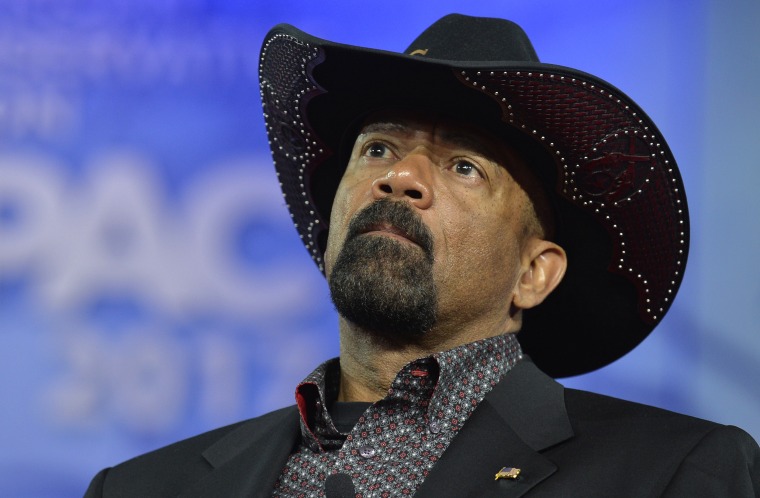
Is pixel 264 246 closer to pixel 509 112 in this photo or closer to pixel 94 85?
pixel 94 85

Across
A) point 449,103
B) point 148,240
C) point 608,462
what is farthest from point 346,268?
point 148,240

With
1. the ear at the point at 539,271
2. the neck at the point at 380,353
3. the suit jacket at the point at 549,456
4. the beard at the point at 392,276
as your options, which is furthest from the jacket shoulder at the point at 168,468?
the ear at the point at 539,271

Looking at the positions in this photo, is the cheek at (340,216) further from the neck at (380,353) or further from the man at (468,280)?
the neck at (380,353)

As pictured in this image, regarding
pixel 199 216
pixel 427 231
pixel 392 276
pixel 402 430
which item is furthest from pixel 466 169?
pixel 199 216

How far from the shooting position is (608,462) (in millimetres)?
2020

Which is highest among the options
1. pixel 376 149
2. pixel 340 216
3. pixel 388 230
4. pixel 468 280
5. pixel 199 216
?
pixel 199 216

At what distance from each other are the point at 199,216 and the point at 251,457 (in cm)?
84

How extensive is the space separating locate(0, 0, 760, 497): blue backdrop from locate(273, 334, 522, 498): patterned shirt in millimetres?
626

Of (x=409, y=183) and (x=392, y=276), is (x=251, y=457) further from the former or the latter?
(x=409, y=183)

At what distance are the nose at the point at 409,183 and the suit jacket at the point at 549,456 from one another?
394mm

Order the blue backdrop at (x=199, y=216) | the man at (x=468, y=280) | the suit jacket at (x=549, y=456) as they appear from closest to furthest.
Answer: the suit jacket at (x=549, y=456)
the man at (x=468, y=280)
the blue backdrop at (x=199, y=216)

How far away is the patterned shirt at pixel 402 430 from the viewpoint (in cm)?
211

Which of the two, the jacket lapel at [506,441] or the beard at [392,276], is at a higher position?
the beard at [392,276]

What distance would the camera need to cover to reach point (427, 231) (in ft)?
7.50
